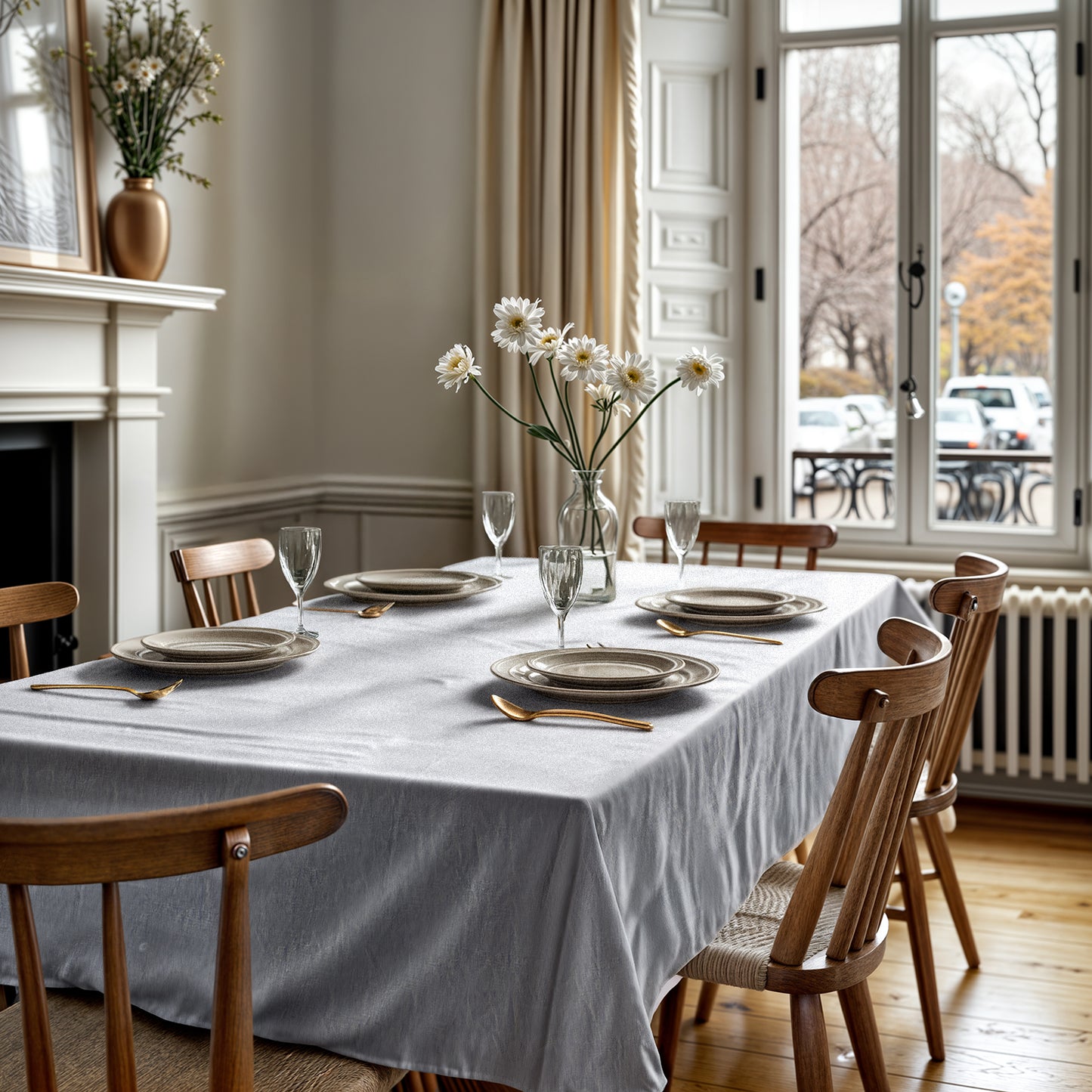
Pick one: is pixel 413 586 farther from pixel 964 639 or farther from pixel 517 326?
pixel 964 639

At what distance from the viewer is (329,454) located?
447 centimetres

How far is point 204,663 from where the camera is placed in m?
1.80

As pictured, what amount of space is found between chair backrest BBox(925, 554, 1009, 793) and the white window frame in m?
1.55

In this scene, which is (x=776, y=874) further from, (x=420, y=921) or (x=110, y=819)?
(x=110, y=819)

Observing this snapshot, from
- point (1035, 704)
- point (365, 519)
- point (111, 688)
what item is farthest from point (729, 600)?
point (365, 519)

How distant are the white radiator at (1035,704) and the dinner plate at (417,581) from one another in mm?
1681

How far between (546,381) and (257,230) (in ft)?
3.34

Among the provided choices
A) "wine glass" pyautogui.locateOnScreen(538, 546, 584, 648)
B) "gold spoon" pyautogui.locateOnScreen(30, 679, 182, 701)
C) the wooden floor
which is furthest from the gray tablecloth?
the wooden floor

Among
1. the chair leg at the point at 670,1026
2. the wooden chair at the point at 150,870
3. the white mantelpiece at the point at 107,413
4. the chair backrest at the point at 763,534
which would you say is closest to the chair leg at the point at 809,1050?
the chair leg at the point at 670,1026

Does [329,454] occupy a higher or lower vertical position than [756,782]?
higher

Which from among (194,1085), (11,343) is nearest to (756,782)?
(194,1085)

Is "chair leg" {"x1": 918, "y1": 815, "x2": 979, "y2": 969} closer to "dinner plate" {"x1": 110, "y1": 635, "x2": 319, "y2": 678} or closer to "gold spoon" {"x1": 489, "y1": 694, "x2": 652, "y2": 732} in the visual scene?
"gold spoon" {"x1": 489, "y1": 694, "x2": 652, "y2": 732}

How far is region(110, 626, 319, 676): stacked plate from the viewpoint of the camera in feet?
5.88

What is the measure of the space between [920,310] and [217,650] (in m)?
2.76
